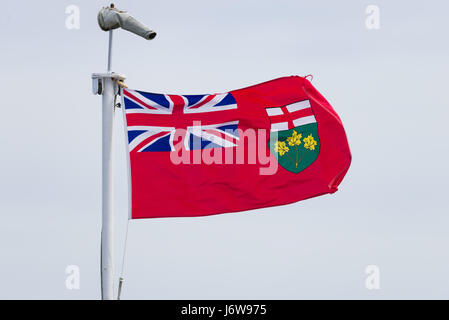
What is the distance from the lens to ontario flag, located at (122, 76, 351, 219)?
2167 cm

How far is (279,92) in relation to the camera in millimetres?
22781

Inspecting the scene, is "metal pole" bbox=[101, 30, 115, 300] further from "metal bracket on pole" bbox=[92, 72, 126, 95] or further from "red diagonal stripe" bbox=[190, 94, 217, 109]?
"red diagonal stripe" bbox=[190, 94, 217, 109]

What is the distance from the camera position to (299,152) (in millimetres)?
22531

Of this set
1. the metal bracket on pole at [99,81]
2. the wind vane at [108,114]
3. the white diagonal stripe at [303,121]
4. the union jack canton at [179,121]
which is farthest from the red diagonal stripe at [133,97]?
the white diagonal stripe at [303,121]

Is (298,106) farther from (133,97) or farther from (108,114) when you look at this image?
(108,114)

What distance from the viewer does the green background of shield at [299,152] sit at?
22.4 m

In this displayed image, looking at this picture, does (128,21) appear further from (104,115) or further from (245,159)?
(245,159)

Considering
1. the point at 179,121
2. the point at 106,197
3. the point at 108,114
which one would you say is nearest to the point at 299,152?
the point at 179,121

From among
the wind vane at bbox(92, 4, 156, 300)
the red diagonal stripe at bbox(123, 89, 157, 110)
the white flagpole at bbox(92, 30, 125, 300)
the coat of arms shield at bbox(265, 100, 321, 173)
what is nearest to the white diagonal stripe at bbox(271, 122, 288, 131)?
the coat of arms shield at bbox(265, 100, 321, 173)

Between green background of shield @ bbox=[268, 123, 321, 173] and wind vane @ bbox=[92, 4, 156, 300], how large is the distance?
3690 mm

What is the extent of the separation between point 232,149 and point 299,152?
4.88ft

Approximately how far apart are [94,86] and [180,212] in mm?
3192

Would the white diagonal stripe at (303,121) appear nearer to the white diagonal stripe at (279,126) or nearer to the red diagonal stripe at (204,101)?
the white diagonal stripe at (279,126)

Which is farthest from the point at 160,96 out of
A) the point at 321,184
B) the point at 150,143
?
the point at 321,184
